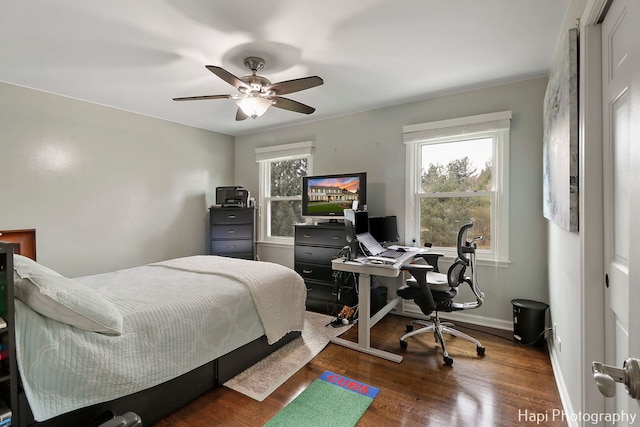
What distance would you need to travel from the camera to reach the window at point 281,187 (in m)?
4.34

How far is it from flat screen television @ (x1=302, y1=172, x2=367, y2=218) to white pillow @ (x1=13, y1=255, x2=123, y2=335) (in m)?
2.50

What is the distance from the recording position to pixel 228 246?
4.23 meters

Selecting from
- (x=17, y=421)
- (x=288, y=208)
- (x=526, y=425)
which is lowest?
(x=526, y=425)

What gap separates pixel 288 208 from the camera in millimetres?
4559

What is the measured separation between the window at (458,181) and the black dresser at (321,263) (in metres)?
0.88

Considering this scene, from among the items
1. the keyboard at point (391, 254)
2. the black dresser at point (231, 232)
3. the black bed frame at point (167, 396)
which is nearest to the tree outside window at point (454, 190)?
the keyboard at point (391, 254)

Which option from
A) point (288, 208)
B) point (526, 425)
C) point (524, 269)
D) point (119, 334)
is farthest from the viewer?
point (288, 208)

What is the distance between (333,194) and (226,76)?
1.97 m

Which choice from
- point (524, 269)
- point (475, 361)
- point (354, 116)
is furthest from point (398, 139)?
point (475, 361)

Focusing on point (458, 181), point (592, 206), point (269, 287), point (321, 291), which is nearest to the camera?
point (592, 206)

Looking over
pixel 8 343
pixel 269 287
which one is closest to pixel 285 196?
pixel 269 287

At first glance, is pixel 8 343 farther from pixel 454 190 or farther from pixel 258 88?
pixel 454 190

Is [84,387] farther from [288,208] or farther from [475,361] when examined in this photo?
[288,208]

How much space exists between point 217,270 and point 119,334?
104cm
